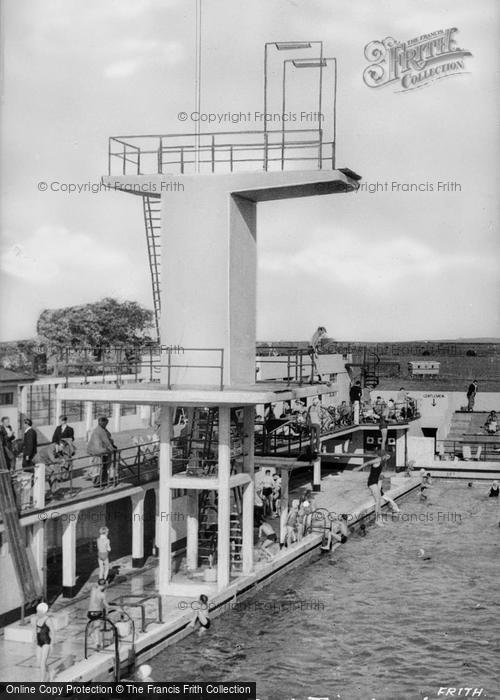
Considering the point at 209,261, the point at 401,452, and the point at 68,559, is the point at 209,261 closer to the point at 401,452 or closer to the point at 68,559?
the point at 68,559

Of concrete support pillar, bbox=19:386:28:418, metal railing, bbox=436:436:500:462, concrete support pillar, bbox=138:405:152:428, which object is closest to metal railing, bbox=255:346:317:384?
concrete support pillar, bbox=138:405:152:428

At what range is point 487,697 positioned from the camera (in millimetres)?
15641

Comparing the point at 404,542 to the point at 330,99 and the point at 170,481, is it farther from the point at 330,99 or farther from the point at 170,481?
the point at 330,99

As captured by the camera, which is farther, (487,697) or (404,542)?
(404,542)

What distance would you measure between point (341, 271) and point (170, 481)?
61672 mm

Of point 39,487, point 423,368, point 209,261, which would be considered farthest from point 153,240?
point 423,368

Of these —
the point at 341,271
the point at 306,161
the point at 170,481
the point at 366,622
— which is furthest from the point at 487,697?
the point at 341,271

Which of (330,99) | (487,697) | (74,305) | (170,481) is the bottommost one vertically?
(487,697)

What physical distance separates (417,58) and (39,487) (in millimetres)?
12217

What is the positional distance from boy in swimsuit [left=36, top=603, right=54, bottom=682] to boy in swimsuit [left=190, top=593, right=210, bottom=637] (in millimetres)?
4239

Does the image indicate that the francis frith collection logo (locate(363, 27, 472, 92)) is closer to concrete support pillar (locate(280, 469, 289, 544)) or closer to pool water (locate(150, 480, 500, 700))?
concrete support pillar (locate(280, 469, 289, 544))

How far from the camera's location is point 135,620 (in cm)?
1692

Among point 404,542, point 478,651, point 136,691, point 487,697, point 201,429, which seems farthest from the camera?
point 404,542

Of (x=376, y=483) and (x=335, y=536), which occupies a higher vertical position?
(x=376, y=483)
